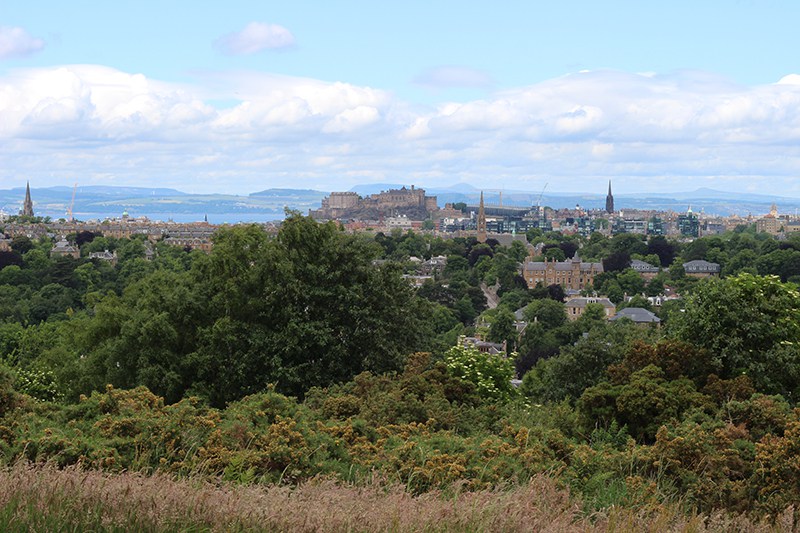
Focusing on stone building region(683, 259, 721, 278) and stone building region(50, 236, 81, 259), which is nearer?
stone building region(683, 259, 721, 278)

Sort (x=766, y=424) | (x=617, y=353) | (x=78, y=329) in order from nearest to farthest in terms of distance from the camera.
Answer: (x=766, y=424) → (x=617, y=353) → (x=78, y=329)

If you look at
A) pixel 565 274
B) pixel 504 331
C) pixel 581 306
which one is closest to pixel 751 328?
pixel 504 331

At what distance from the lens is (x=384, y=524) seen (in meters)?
5.46

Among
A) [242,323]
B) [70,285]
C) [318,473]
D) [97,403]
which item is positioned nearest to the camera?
[318,473]

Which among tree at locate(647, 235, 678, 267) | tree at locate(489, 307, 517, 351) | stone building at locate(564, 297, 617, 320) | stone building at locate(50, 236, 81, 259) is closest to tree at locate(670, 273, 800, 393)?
tree at locate(489, 307, 517, 351)

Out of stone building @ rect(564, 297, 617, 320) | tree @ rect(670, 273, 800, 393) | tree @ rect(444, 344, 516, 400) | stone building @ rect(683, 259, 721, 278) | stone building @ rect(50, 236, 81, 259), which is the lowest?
stone building @ rect(564, 297, 617, 320)

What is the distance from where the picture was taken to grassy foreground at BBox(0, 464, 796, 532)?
5.42 metres

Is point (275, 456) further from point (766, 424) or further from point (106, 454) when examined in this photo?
point (766, 424)

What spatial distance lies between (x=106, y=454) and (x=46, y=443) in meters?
0.46

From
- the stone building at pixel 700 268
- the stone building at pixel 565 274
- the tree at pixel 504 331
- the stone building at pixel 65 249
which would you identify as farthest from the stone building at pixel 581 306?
the stone building at pixel 65 249

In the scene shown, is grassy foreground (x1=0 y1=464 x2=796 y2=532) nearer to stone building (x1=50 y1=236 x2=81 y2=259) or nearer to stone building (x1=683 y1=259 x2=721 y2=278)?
stone building (x1=683 y1=259 x2=721 y2=278)

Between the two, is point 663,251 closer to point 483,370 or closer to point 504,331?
point 504,331

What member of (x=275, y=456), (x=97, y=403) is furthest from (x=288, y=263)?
Result: (x=275, y=456)

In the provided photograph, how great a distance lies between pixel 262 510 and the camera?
5.53 metres
